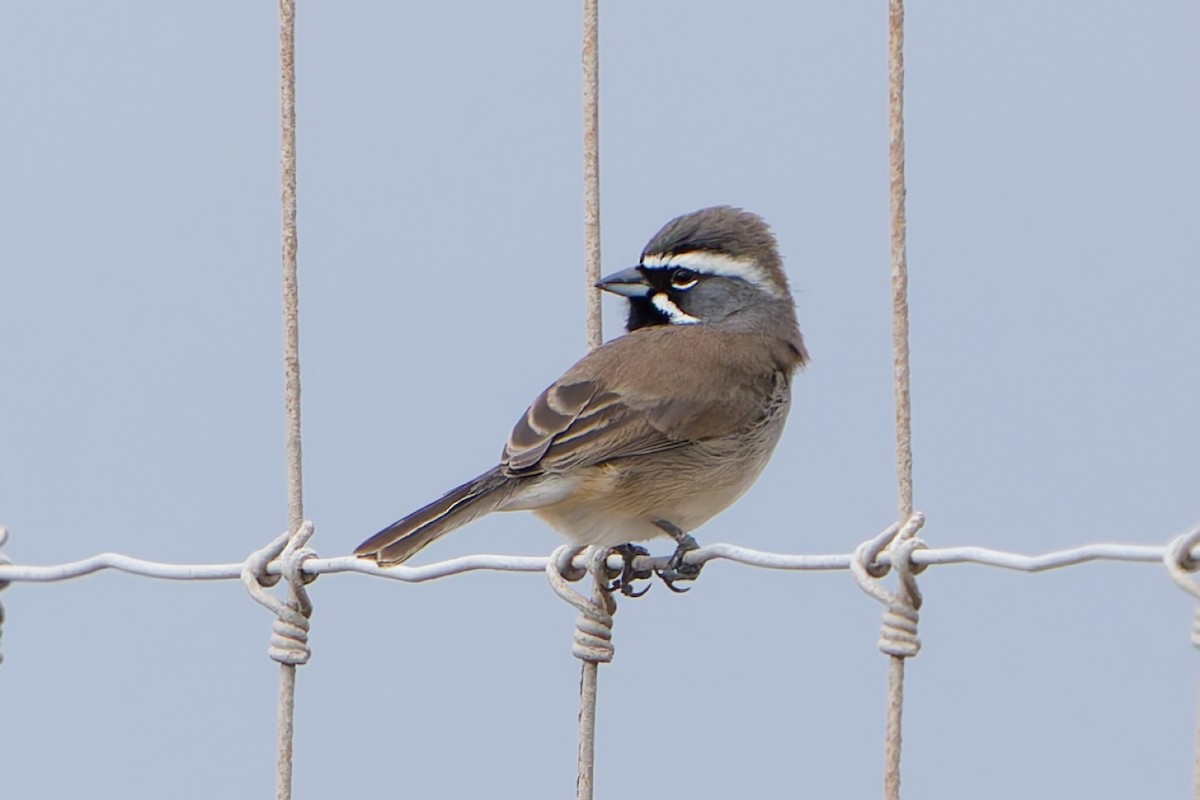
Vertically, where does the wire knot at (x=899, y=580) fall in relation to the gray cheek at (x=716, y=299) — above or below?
below

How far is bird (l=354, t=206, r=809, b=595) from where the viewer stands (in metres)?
4.62

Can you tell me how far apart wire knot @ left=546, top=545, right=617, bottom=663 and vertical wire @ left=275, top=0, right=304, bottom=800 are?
23.4 inches

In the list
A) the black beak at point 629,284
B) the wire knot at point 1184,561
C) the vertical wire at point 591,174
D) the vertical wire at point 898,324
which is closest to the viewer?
the wire knot at point 1184,561

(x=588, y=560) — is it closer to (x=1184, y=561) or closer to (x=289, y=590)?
(x=289, y=590)

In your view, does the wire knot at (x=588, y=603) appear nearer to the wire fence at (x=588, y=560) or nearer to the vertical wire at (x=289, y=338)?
the wire fence at (x=588, y=560)

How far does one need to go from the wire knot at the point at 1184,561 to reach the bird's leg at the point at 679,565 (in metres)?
1.34

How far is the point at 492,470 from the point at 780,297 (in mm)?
1377

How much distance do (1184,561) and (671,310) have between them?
269 cm

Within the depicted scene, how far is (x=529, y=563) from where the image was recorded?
151 inches

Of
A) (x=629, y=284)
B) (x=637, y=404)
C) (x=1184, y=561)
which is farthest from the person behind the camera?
(x=629, y=284)

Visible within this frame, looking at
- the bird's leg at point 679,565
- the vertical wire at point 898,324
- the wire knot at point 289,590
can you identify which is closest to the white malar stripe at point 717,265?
the bird's leg at point 679,565

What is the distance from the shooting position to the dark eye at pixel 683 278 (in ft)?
17.5

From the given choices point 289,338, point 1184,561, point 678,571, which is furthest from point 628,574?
point 1184,561

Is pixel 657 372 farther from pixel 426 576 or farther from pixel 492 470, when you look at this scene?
pixel 426 576
